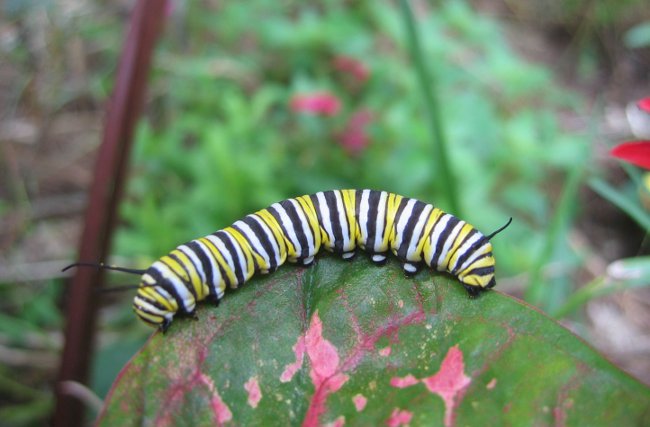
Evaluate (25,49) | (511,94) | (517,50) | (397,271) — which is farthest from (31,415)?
(517,50)

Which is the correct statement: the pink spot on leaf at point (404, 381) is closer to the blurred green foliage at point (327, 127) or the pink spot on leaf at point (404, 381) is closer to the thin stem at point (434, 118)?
the thin stem at point (434, 118)

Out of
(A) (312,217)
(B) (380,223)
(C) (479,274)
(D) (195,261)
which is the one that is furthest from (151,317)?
(C) (479,274)

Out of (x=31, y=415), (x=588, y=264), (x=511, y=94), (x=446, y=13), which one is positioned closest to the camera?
(x=31, y=415)

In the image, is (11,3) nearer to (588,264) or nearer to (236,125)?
(236,125)

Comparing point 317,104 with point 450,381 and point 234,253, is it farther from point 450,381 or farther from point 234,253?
point 450,381

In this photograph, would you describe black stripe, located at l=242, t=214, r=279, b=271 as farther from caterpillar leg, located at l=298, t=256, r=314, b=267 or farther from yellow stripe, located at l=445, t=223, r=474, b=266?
yellow stripe, located at l=445, t=223, r=474, b=266

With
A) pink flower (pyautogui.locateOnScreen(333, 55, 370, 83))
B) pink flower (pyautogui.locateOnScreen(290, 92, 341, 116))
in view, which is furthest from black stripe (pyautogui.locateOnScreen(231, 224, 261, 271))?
pink flower (pyautogui.locateOnScreen(333, 55, 370, 83))
